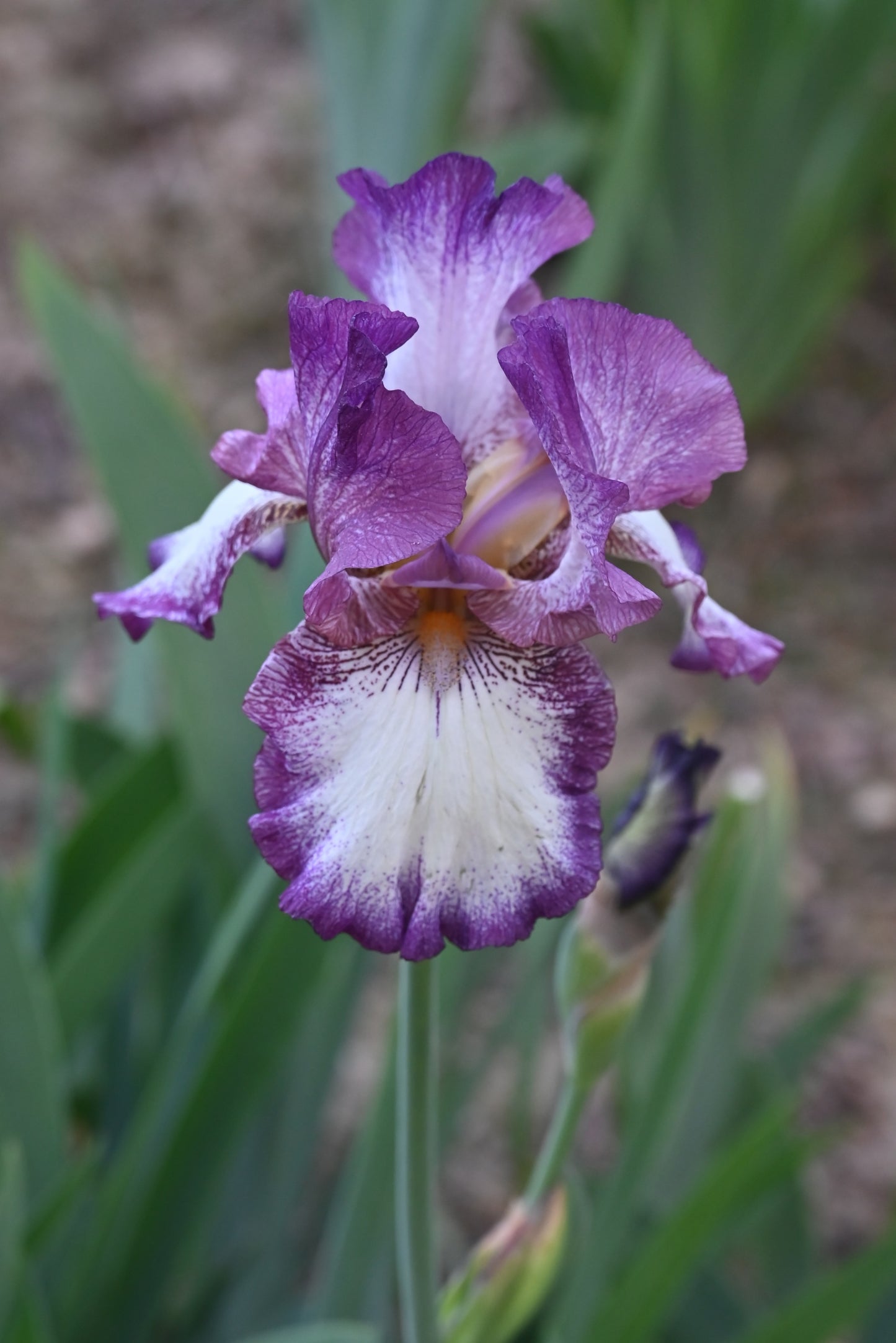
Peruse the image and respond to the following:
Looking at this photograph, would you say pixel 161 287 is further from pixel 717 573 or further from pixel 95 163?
pixel 717 573

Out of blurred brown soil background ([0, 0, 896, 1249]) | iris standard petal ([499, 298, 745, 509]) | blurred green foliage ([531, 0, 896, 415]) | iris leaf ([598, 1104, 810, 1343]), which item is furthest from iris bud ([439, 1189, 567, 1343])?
blurred green foliage ([531, 0, 896, 415])

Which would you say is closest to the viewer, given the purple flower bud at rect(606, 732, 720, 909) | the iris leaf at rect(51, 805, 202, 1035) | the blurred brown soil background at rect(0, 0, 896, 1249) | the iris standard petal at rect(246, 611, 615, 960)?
the iris standard petal at rect(246, 611, 615, 960)

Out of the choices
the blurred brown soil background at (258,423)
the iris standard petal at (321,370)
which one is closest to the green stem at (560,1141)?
the iris standard petal at (321,370)

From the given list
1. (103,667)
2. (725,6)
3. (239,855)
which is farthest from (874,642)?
(239,855)

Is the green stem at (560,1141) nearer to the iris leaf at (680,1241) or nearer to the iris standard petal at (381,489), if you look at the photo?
the iris leaf at (680,1241)

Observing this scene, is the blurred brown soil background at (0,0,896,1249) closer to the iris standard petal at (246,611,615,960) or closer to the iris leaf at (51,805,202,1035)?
the iris leaf at (51,805,202,1035)
